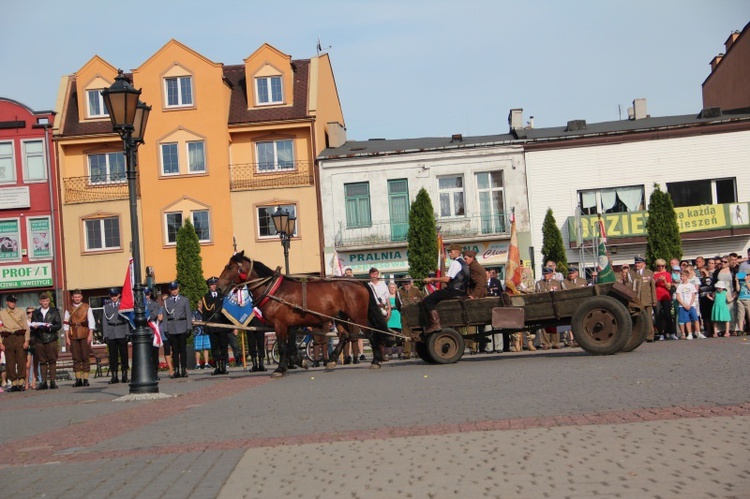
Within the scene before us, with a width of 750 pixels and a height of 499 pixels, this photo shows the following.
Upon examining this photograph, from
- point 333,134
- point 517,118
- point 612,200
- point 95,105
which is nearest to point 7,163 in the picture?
point 95,105

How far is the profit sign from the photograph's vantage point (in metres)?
46.8

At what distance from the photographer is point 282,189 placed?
153 feet

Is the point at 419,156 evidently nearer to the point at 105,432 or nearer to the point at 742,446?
the point at 105,432

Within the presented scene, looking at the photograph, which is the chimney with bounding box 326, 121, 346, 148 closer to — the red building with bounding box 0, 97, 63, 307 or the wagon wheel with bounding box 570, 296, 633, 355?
the red building with bounding box 0, 97, 63, 307

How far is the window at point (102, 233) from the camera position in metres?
47.3

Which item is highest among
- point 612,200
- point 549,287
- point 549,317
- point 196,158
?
point 196,158

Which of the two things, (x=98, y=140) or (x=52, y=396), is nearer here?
(x=52, y=396)

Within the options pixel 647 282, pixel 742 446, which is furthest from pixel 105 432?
pixel 647 282

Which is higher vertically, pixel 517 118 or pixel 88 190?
pixel 517 118

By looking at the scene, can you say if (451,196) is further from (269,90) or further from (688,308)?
(688,308)

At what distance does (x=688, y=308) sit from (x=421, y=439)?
16954 mm

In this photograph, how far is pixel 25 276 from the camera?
46.8m

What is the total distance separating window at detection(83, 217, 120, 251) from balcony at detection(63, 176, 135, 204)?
1.13m

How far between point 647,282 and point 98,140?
32.2m
